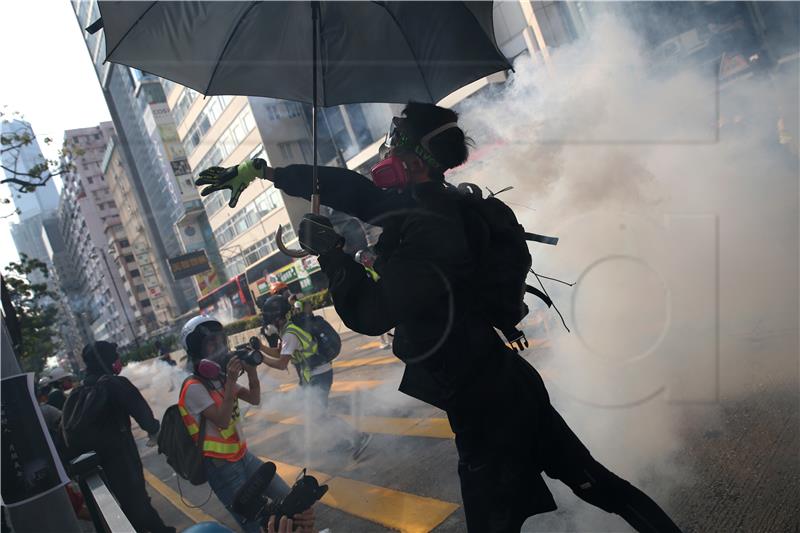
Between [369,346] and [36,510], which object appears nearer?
[36,510]

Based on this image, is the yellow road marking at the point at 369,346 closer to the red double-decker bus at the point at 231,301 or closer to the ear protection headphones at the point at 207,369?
the ear protection headphones at the point at 207,369

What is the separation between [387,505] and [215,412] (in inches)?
57.3

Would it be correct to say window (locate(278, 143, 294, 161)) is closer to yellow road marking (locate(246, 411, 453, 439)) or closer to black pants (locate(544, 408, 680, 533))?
yellow road marking (locate(246, 411, 453, 439))

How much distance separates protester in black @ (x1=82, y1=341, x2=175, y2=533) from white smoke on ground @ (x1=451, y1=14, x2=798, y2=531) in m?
2.88

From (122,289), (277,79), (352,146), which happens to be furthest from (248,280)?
(122,289)

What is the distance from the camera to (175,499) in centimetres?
581

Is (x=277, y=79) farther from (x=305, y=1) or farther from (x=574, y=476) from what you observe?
(x=574, y=476)

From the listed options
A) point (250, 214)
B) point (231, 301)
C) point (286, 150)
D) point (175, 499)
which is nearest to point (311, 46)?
point (175, 499)

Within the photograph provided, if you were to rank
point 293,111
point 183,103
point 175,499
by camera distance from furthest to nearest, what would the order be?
1. point 183,103
2. point 293,111
3. point 175,499

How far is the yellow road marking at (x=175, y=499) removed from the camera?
472 cm

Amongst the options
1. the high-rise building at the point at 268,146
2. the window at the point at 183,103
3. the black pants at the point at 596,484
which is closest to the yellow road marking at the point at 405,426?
the black pants at the point at 596,484

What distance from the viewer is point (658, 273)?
522cm

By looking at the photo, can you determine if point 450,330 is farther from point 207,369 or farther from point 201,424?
point 201,424

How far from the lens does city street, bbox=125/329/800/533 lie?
8.14ft
